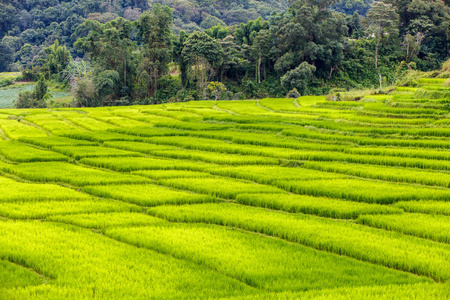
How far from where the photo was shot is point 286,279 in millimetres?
6238

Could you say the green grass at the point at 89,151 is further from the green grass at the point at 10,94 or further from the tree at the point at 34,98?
the green grass at the point at 10,94

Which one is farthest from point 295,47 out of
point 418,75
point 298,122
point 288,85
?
point 298,122

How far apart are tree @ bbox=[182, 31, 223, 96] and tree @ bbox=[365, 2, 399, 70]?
1678 cm

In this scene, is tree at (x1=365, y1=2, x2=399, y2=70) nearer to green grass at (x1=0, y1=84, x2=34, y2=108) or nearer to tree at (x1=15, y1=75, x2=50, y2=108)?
tree at (x1=15, y1=75, x2=50, y2=108)

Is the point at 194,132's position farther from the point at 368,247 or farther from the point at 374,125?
the point at 368,247

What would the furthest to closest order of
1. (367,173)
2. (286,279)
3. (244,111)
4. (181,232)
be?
1. (244,111)
2. (367,173)
3. (181,232)
4. (286,279)

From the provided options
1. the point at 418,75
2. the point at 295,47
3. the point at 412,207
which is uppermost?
the point at 295,47

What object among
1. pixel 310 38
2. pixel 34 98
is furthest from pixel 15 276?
pixel 34 98

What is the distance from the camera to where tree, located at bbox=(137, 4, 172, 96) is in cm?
4494

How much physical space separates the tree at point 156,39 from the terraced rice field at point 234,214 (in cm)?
2618

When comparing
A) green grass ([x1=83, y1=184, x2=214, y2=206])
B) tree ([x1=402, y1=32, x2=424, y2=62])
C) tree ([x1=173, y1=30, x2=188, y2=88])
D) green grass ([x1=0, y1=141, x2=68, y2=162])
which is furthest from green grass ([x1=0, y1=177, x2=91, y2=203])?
tree ([x1=402, y1=32, x2=424, y2=62])

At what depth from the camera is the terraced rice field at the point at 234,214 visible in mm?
6215

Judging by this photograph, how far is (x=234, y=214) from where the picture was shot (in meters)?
9.34

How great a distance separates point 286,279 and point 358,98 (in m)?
26.7
